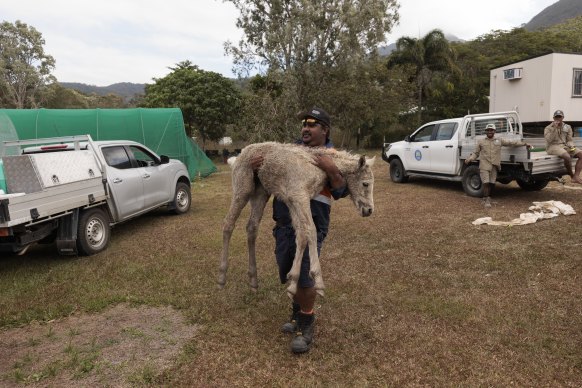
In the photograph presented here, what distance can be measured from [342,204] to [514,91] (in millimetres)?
14489

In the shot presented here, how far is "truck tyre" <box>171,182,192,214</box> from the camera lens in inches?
315

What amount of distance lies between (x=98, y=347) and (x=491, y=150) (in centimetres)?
743

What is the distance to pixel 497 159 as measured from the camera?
7.73m

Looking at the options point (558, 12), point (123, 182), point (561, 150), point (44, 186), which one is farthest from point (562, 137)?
point (558, 12)

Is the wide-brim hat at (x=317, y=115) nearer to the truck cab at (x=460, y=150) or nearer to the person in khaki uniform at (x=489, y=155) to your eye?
the person in khaki uniform at (x=489, y=155)

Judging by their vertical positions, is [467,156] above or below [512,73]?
below

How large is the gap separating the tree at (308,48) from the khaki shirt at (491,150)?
10505 millimetres

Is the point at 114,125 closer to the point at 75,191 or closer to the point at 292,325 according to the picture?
the point at 75,191

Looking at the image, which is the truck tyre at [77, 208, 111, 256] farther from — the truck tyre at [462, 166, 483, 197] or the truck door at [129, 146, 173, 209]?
the truck tyre at [462, 166, 483, 197]

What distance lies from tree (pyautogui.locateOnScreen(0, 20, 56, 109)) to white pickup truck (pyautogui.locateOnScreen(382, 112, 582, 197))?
1431 inches

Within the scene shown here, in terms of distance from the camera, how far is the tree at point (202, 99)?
20062 millimetres

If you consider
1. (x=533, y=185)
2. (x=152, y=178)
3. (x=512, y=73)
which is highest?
(x=512, y=73)

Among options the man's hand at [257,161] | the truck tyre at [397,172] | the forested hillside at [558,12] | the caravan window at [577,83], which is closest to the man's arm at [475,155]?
the truck tyre at [397,172]

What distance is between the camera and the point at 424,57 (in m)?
23.9
